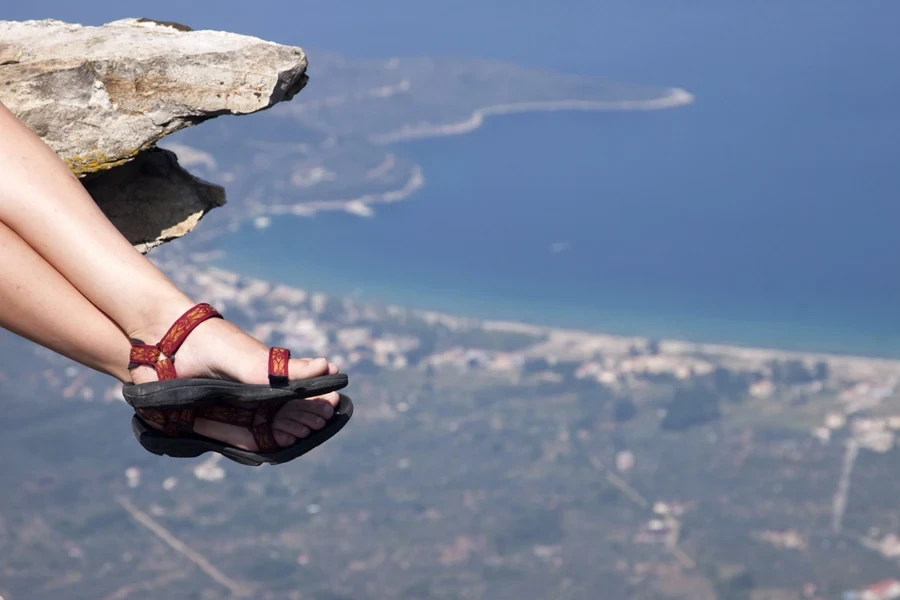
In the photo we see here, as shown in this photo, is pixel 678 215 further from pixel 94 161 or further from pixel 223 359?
pixel 223 359

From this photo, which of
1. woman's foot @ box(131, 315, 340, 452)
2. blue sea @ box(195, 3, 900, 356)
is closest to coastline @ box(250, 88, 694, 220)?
blue sea @ box(195, 3, 900, 356)

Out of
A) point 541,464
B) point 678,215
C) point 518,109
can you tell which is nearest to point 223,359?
point 541,464

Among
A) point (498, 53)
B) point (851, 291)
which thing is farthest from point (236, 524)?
point (498, 53)

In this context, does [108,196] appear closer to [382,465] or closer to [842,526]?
[842,526]

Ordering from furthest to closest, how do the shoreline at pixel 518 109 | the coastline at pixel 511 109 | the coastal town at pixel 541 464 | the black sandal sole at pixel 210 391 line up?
the shoreline at pixel 518 109, the coastline at pixel 511 109, the coastal town at pixel 541 464, the black sandal sole at pixel 210 391

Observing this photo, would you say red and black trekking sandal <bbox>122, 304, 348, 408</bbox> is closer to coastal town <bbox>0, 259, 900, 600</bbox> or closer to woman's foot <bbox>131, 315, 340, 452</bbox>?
woman's foot <bbox>131, 315, 340, 452</bbox>

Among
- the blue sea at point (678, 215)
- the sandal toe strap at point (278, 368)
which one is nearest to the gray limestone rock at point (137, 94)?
the sandal toe strap at point (278, 368)

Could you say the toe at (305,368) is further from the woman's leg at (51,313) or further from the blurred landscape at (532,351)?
the blurred landscape at (532,351)
